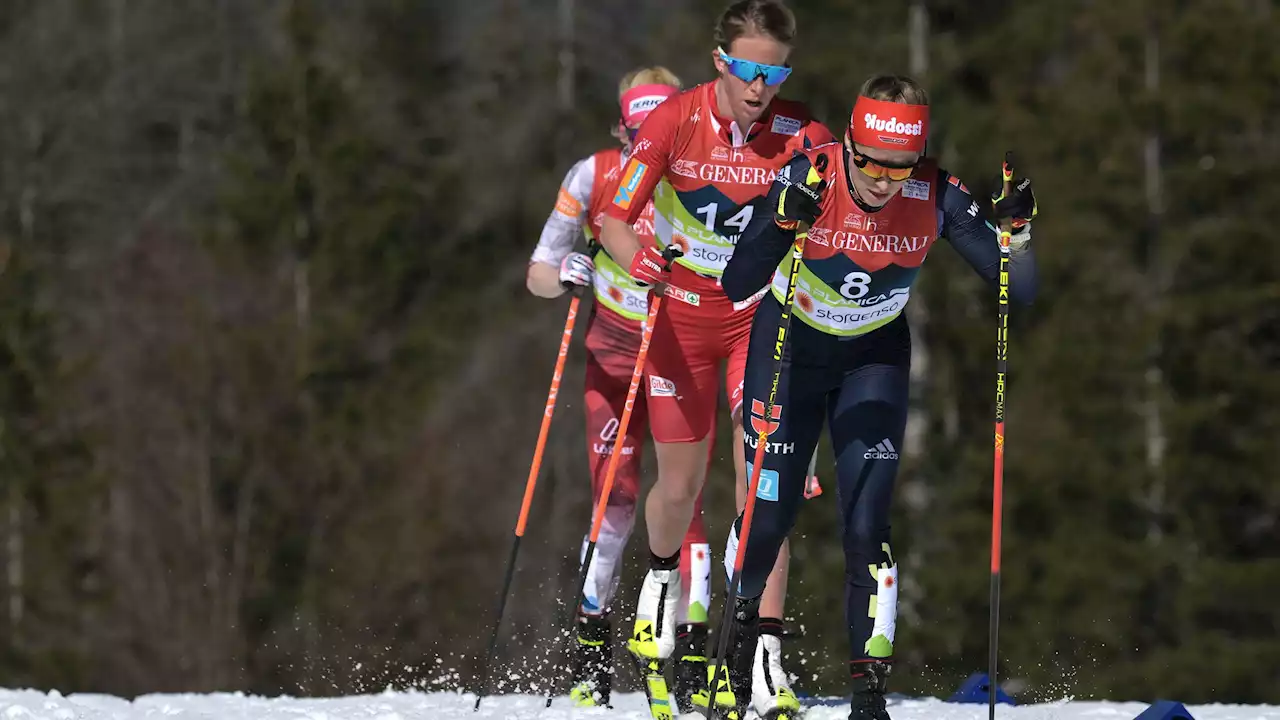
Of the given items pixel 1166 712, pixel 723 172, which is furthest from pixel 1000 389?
pixel 723 172

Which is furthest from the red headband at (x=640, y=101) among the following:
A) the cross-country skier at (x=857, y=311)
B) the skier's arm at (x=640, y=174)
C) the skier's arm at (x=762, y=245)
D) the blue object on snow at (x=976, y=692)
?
the blue object on snow at (x=976, y=692)

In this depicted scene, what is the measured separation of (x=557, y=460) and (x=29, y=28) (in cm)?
1949

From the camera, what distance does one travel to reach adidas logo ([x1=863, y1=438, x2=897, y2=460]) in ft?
23.5

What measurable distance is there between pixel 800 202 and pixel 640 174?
3.69 feet

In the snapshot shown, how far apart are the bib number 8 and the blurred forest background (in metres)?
13.3

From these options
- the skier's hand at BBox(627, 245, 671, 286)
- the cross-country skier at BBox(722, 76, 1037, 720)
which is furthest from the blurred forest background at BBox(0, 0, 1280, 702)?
the cross-country skier at BBox(722, 76, 1037, 720)

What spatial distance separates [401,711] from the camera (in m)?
Answer: 8.77

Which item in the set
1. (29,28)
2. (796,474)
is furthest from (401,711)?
(29,28)

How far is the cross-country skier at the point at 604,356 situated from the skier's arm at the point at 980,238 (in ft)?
6.61

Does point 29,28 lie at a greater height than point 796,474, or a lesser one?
greater

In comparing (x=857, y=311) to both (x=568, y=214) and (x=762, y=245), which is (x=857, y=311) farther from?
(x=568, y=214)

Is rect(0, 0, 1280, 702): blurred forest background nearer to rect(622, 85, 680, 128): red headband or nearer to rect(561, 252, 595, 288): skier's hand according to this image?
rect(622, 85, 680, 128): red headband

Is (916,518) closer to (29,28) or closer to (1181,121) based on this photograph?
(1181,121)

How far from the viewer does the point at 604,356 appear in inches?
368
